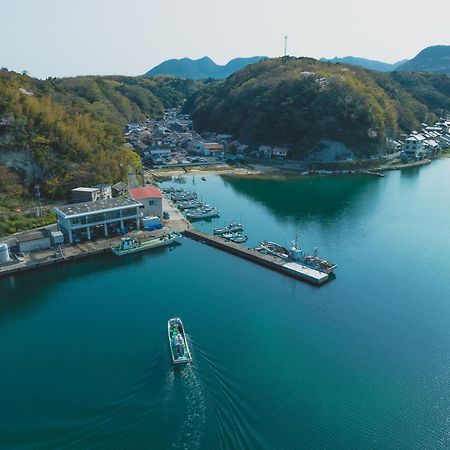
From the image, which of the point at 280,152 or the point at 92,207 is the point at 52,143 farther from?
the point at 280,152

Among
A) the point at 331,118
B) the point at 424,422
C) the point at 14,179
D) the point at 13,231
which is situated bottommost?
the point at 424,422

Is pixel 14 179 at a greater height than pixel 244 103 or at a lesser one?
lesser

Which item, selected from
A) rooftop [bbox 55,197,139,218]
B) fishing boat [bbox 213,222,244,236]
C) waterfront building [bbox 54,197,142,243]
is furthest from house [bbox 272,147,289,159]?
rooftop [bbox 55,197,139,218]

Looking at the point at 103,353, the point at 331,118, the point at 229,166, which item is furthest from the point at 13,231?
the point at 331,118

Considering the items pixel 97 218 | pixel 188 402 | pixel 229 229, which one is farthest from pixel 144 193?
pixel 188 402

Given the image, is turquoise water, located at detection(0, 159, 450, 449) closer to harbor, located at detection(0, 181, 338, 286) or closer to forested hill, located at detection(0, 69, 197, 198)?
harbor, located at detection(0, 181, 338, 286)

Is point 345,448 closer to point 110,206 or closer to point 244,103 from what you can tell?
point 110,206
